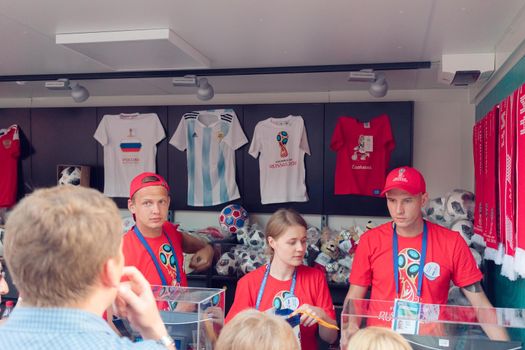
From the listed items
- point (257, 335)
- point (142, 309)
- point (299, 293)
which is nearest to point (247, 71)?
point (299, 293)

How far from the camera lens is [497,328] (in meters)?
1.59

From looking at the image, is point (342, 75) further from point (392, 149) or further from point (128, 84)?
point (128, 84)

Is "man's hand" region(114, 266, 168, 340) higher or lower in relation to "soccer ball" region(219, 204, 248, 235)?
higher

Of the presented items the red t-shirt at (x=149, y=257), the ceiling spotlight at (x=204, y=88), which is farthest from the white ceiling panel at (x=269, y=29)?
the red t-shirt at (x=149, y=257)

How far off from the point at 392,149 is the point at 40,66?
3338 millimetres

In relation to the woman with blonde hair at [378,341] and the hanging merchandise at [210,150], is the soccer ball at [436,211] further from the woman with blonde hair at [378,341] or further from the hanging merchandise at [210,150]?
the woman with blonde hair at [378,341]

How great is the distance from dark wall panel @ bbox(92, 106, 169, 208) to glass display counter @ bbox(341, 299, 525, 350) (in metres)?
4.10

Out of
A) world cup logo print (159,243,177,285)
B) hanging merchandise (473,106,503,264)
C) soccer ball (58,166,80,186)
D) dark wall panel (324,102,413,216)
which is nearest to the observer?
world cup logo print (159,243,177,285)

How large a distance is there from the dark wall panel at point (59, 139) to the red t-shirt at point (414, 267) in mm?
4143

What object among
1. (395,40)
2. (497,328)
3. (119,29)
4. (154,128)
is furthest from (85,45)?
(497,328)

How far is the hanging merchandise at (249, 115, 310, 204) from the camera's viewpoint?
17.1 ft

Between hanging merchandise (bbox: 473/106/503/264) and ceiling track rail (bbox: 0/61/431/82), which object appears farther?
ceiling track rail (bbox: 0/61/431/82)

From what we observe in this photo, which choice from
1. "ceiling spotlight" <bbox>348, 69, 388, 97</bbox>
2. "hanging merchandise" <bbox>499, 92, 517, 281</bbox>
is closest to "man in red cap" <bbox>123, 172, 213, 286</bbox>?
"hanging merchandise" <bbox>499, 92, 517, 281</bbox>

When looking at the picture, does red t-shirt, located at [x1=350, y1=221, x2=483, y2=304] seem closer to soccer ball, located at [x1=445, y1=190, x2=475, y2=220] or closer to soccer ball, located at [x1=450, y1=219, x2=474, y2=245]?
soccer ball, located at [x1=450, y1=219, x2=474, y2=245]
